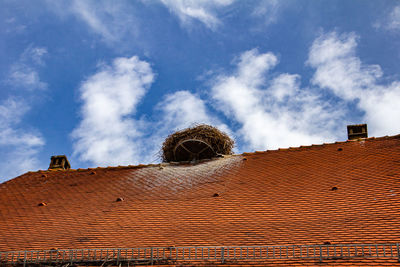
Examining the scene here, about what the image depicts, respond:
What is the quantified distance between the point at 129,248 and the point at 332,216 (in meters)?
3.24

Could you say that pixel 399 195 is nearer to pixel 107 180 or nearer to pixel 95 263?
pixel 95 263

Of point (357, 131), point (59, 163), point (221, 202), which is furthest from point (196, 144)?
point (221, 202)

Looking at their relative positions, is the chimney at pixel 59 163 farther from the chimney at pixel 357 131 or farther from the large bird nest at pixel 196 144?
the chimney at pixel 357 131

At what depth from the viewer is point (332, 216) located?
829cm

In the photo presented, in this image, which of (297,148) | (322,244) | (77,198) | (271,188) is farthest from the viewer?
(297,148)

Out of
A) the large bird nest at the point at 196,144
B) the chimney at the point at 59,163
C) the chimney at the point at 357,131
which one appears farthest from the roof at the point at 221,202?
the chimney at the point at 59,163

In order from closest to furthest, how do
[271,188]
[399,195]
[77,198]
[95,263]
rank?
[95,263], [399,195], [271,188], [77,198]

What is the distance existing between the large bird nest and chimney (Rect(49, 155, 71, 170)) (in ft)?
9.14

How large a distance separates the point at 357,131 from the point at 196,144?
13.6 feet

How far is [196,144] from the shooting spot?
14.0 m

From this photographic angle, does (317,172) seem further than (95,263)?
Yes

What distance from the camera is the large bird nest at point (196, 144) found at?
13.9 meters

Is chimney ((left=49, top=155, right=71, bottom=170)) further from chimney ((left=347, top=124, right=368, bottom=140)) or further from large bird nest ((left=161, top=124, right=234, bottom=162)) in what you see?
chimney ((left=347, top=124, right=368, bottom=140))

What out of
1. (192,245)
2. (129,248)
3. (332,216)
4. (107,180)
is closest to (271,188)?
(332,216)
